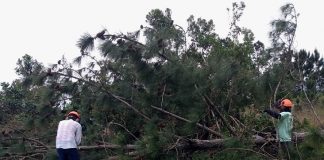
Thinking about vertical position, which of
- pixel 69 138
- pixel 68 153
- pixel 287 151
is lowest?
pixel 287 151

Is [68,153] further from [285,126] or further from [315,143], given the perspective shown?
[315,143]

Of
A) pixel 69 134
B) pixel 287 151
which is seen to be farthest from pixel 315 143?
pixel 69 134

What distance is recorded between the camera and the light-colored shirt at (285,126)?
21.0ft

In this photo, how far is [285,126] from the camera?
6512 mm

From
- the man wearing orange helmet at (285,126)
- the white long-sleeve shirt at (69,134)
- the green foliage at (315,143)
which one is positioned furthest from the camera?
the white long-sleeve shirt at (69,134)

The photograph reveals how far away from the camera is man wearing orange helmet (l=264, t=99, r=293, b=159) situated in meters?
6.41

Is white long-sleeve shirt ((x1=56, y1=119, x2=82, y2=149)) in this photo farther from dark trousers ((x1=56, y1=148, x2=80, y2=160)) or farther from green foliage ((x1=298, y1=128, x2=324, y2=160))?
green foliage ((x1=298, y1=128, x2=324, y2=160))

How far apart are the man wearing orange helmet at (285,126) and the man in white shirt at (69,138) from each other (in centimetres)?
262

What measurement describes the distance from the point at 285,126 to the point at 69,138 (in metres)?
2.92

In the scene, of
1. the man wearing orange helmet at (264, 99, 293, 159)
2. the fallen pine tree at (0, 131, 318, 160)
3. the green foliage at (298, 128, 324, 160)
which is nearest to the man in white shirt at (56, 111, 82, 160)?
the fallen pine tree at (0, 131, 318, 160)

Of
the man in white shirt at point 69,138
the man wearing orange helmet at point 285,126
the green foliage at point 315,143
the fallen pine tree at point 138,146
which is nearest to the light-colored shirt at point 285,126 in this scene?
the man wearing orange helmet at point 285,126

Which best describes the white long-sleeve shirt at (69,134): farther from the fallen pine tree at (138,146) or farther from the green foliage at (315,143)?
the green foliage at (315,143)

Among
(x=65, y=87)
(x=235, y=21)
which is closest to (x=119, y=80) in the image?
(x=65, y=87)

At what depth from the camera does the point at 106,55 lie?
724 cm
